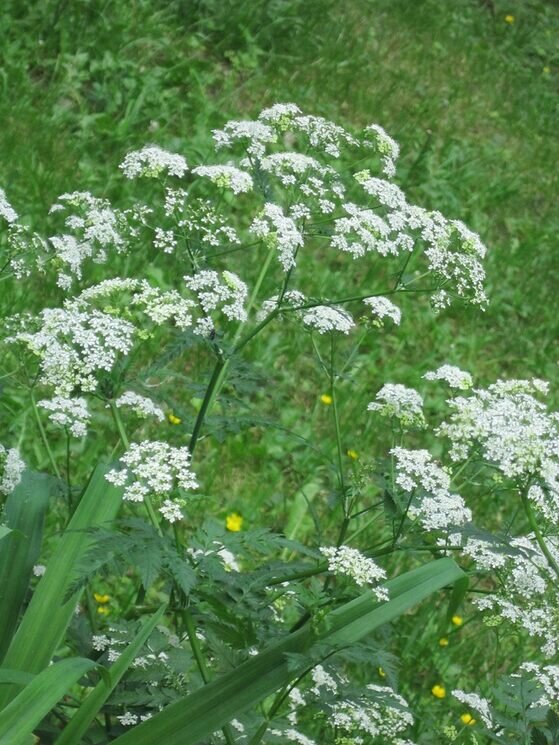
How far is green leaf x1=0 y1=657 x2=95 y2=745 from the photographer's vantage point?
183 cm

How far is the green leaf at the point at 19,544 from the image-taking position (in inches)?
86.7

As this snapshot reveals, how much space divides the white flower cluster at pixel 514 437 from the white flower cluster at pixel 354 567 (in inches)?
12.0

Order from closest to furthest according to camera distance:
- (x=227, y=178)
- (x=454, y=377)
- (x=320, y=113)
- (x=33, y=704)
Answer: (x=33, y=704)
(x=227, y=178)
(x=454, y=377)
(x=320, y=113)

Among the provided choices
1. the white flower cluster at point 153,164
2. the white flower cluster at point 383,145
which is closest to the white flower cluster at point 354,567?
the white flower cluster at point 153,164

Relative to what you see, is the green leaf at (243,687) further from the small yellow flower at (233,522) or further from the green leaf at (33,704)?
the small yellow flower at (233,522)

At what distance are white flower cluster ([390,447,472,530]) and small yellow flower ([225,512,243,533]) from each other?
1.59 meters

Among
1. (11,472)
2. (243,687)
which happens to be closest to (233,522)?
(11,472)

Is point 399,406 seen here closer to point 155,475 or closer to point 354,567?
point 354,567

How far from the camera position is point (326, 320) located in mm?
2344

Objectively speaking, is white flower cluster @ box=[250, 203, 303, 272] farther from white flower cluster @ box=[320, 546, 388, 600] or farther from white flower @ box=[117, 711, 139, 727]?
white flower @ box=[117, 711, 139, 727]

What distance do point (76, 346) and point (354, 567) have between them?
0.67 metres

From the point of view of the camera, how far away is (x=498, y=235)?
6.23 m

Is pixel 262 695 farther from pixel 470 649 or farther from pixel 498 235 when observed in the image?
pixel 498 235

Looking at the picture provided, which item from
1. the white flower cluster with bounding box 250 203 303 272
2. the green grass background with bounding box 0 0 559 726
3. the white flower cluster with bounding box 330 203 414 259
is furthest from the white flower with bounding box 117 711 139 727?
the green grass background with bounding box 0 0 559 726
